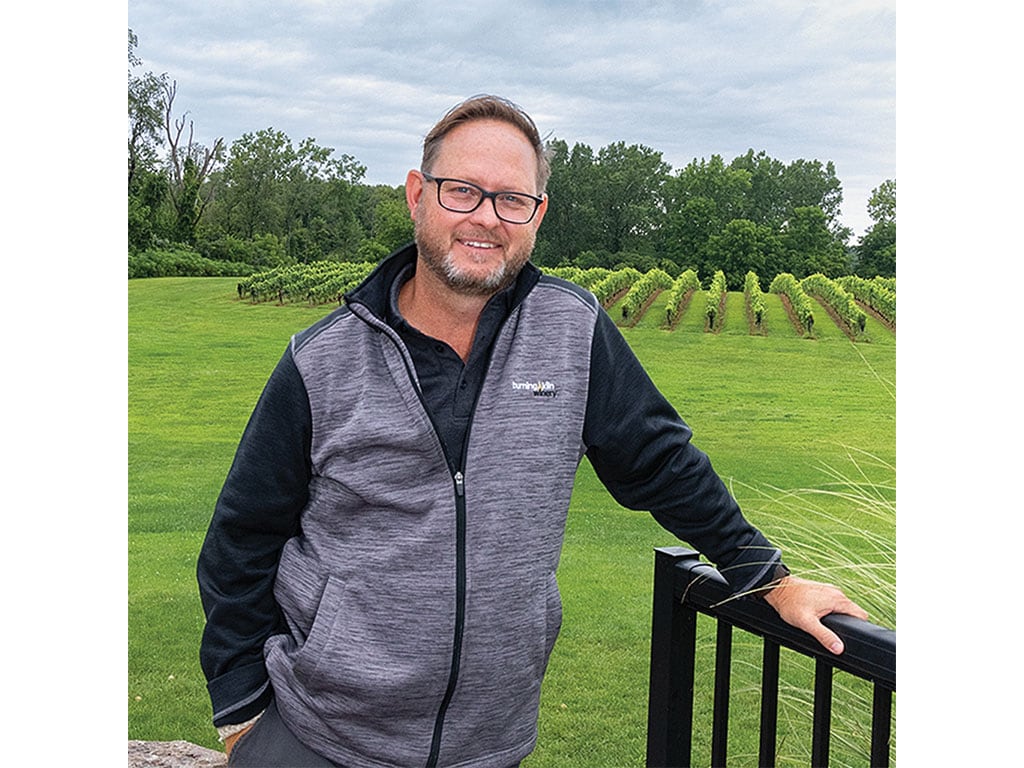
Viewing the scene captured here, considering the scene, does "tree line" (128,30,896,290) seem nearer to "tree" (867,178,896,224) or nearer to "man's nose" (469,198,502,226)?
"tree" (867,178,896,224)

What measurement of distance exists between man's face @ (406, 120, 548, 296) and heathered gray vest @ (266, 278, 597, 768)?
2.9 inches

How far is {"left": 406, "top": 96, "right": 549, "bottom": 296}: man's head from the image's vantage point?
4.25 feet

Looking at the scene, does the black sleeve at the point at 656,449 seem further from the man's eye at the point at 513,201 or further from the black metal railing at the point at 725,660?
the man's eye at the point at 513,201

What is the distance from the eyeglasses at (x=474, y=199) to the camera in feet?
4.27

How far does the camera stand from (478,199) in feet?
4.28

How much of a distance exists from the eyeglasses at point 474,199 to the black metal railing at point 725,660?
0.47 meters

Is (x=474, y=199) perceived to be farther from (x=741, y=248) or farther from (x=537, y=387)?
(x=741, y=248)

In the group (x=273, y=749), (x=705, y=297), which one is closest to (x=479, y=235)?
(x=273, y=749)

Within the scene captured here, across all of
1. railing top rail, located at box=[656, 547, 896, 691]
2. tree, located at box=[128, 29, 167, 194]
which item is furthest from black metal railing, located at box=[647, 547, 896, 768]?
tree, located at box=[128, 29, 167, 194]

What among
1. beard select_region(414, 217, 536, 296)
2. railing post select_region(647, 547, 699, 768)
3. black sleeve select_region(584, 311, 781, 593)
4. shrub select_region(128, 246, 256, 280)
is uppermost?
shrub select_region(128, 246, 256, 280)

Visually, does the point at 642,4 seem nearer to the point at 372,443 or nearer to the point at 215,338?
the point at 215,338
